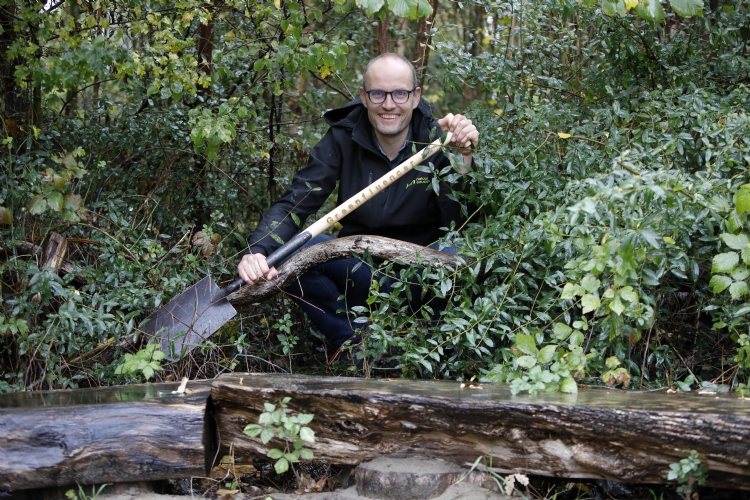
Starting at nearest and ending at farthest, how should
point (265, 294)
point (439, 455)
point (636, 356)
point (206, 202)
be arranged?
point (439, 455)
point (636, 356)
point (265, 294)
point (206, 202)

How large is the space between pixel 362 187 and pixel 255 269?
1.00m

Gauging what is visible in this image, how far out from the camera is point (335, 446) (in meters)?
2.78

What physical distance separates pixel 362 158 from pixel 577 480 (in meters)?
2.34

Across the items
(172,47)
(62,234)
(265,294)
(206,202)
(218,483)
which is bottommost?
(218,483)

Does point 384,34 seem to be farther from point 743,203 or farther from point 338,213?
point 743,203

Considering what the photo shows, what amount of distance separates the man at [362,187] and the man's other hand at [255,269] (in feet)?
0.65

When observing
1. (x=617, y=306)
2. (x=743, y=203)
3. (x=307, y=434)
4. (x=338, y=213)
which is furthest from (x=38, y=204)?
(x=743, y=203)

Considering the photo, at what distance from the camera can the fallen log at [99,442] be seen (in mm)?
2671

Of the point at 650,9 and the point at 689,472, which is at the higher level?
the point at 650,9

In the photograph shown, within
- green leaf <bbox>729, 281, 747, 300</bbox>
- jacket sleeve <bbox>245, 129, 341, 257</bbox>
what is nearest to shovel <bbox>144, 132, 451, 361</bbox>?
jacket sleeve <bbox>245, 129, 341, 257</bbox>

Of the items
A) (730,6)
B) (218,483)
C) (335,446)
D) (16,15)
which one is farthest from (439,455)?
(16,15)

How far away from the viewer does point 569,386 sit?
2711 millimetres

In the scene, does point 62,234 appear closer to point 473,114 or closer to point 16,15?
point 16,15

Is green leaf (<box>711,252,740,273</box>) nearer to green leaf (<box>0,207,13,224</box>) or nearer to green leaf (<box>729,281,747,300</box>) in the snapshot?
green leaf (<box>729,281,747,300</box>)
